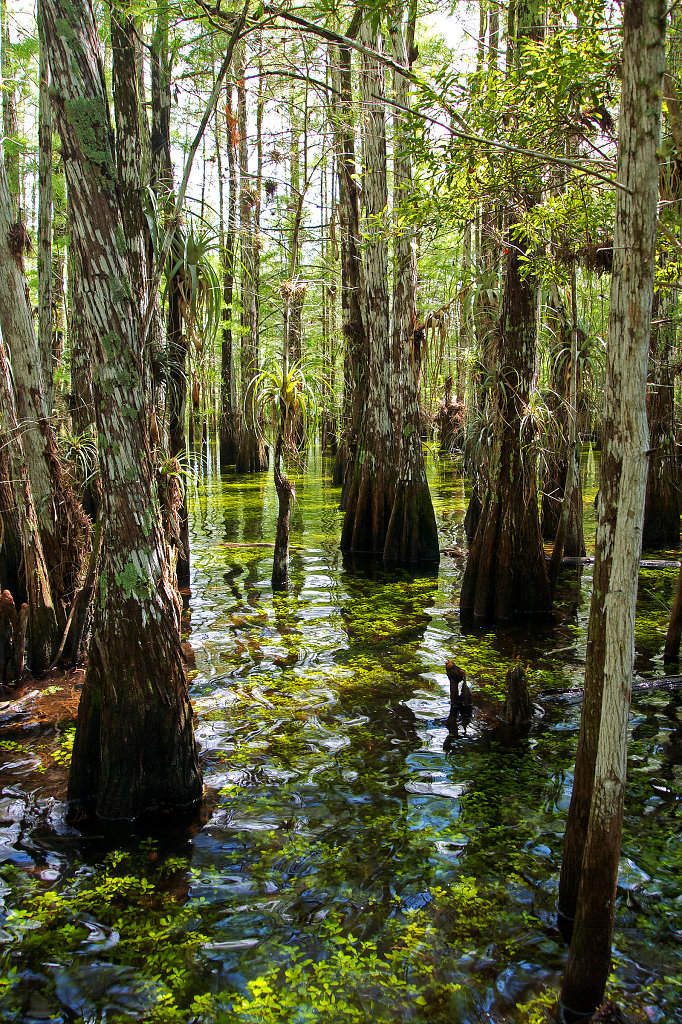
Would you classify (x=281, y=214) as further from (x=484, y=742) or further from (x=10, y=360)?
(x=484, y=742)

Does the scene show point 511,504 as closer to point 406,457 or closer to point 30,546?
point 406,457

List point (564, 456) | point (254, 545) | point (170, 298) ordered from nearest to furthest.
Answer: point (170, 298) → point (564, 456) → point (254, 545)

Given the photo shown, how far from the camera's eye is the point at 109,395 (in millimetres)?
3555

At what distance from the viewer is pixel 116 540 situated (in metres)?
3.64

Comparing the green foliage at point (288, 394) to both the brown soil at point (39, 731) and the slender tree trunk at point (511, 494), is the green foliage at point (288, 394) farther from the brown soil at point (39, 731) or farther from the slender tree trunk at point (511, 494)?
the brown soil at point (39, 731)

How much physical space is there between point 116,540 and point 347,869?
1943 mm

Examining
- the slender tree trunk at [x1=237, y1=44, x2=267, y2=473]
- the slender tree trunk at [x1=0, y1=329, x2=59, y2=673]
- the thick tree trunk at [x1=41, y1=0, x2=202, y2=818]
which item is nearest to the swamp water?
the thick tree trunk at [x1=41, y1=0, x2=202, y2=818]

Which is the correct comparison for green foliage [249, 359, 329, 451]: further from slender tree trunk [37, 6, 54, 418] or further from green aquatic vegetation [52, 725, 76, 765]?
green aquatic vegetation [52, 725, 76, 765]

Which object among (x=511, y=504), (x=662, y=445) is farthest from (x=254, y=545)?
(x=662, y=445)

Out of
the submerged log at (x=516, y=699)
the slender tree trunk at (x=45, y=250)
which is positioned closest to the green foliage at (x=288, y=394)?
the slender tree trunk at (x=45, y=250)

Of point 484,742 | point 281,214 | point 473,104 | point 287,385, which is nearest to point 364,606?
point 287,385

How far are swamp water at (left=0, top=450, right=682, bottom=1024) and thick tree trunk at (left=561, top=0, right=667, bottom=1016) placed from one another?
2.34 ft

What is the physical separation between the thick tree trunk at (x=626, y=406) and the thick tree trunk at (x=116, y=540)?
2.17m

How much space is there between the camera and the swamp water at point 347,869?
2.78 meters
